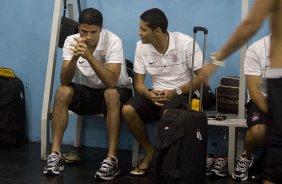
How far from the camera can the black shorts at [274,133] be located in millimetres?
1602

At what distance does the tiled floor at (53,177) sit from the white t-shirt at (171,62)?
611mm

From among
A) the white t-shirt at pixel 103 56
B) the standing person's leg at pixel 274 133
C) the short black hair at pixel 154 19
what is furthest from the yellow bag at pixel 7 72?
the standing person's leg at pixel 274 133

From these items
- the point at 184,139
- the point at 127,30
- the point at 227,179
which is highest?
the point at 127,30

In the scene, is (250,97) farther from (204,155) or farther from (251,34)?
(251,34)

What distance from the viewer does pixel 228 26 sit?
3453 mm

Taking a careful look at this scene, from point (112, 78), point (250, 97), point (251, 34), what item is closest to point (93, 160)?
point (112, 78)

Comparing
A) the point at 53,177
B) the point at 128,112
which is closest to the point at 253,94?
the point at 128,112

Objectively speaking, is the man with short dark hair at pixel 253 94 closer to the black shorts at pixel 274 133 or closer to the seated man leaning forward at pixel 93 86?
the seated man leaning forward at pixel 93 86

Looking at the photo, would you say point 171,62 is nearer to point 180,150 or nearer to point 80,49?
point 80,49

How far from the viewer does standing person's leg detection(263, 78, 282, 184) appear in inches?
63.1

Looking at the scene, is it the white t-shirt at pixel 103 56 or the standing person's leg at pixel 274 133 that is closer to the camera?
the standing person's leg at pixel 274 133

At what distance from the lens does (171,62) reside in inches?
122

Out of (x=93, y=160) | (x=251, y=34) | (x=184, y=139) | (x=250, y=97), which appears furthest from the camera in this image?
(x=93, y=160)

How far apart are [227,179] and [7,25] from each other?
2128 millimetres
